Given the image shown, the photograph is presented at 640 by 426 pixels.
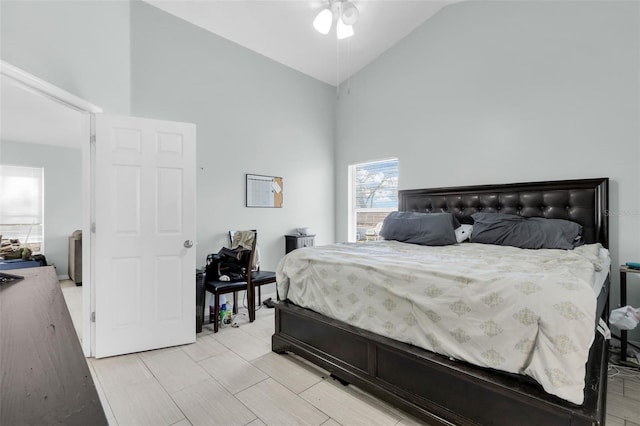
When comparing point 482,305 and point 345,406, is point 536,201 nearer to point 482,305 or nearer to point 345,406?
point 482,305

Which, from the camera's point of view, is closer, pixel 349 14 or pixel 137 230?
pixel 137 230

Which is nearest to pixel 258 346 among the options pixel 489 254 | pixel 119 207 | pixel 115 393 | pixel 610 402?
pixel 115 393

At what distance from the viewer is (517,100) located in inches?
122

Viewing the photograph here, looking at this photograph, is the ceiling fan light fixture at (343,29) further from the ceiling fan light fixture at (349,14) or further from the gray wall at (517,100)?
the gray wall at (517,100)

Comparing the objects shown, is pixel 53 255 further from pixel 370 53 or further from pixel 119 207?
pixel 370 53

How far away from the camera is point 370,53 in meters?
4.25

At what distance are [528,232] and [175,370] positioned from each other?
10.5 feet

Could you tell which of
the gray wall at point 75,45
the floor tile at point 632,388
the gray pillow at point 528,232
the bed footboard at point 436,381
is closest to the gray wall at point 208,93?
the gray wall at point 75,45

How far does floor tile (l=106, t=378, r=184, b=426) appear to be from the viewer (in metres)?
1.70

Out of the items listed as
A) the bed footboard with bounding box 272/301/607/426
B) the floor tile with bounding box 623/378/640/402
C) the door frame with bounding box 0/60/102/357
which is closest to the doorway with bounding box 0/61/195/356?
the door frame with bounding box 0/60/102/357

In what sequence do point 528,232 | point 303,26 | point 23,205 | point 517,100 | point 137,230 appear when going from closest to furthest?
point 137,230 < point 528,232 < point 517,100 < point 303,26 < point 23,205

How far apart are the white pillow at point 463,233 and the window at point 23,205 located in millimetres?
6864

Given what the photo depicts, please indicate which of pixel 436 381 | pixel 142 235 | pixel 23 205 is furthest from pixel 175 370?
pixel 23 205

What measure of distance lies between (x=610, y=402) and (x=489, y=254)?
110cm
